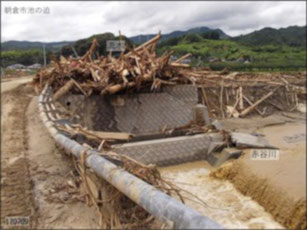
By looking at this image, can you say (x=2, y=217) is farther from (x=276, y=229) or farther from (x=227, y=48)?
(x=227, y=48)

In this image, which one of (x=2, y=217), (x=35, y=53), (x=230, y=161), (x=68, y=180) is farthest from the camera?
(x=35, y=53)

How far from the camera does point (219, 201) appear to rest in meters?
5.09

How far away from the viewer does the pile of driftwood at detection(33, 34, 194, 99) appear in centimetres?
715

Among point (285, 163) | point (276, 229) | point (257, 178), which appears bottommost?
point (276, 229)

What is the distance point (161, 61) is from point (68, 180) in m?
4.00

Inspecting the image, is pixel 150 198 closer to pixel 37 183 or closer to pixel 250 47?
pixel 37 183

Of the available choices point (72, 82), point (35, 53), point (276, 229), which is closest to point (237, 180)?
point (276, 229)

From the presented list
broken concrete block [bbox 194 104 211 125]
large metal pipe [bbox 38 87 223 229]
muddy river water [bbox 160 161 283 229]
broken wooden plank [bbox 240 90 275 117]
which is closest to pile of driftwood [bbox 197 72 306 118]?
broken wooden plank [bbox 240 90 275 117]

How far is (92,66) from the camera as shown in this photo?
25.7ft

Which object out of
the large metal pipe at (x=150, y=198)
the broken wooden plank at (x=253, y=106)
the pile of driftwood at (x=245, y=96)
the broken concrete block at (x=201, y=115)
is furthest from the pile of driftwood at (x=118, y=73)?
the large metal pipe at (x=150, y=198)

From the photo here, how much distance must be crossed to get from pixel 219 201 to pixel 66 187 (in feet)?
7.79

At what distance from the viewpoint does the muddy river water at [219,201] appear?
14.4 ft

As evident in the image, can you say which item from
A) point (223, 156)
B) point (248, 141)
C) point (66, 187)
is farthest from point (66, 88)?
point (248, 141)

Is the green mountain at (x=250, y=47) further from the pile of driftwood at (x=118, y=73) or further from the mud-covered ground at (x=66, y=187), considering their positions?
the mud-covered ground at (x=66, y=187)
